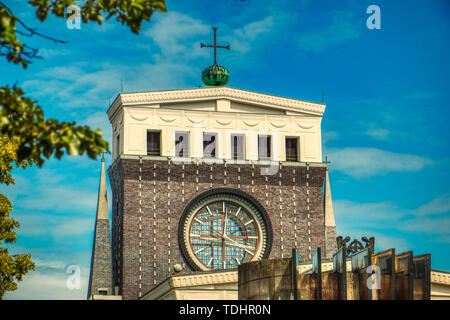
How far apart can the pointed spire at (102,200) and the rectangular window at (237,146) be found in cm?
978

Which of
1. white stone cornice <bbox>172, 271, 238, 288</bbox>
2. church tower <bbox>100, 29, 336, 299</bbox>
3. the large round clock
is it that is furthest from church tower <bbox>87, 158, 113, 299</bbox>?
white stone cornice <bbox>172, 271, 238, 288</bbox>

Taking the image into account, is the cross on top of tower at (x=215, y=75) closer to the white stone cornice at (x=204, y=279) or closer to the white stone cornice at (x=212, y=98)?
the white stone cornice at (x=212, y=98)

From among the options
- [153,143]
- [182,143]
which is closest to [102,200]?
[153,143]

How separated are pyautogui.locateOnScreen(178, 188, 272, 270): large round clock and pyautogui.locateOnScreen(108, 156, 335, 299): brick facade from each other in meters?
0.53

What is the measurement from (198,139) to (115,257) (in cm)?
1017

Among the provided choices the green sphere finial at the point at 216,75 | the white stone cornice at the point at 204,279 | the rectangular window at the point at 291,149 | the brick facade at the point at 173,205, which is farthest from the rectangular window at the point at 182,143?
the white stone cornice at the point at 204,279

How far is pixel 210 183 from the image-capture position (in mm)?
62875

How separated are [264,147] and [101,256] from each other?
14.2m

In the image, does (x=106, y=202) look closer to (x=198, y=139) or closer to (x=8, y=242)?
(x=198, y=139)

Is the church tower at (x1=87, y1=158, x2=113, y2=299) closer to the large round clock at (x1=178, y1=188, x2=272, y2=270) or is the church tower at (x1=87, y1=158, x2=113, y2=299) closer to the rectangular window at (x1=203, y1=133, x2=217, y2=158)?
the large round clock at (x1=178, y1=188, x2=272, y2=270)

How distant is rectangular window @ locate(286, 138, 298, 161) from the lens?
66250 mm

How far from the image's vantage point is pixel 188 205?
61.8m
